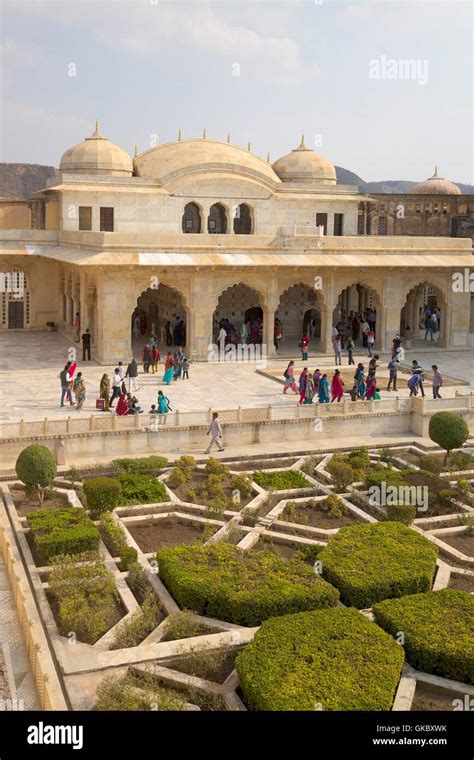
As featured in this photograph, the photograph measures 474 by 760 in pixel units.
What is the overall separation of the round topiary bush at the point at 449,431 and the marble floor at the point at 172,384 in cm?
434

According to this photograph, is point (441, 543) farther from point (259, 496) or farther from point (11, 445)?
point (11, 445)

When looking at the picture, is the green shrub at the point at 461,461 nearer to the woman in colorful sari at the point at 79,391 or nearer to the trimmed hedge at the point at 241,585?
the trimmed hedge at the point at 241,585

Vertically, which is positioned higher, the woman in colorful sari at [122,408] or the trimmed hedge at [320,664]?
the woman in colorful sari at [122,408]

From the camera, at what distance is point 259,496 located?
1349cm

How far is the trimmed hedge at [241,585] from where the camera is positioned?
9.45 m

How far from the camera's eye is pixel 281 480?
14352 mm

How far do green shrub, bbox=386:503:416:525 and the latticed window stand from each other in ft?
62.3

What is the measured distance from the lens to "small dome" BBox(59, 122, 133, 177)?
29.6 meters

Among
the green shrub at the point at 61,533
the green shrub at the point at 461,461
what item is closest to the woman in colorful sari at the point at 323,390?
the green shrub at the point at 461,461

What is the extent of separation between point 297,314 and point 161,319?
485 cm

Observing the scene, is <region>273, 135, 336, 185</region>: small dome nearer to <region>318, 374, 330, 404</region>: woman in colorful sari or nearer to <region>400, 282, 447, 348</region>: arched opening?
<region>400, 282, 447, 348</region>: arched opening

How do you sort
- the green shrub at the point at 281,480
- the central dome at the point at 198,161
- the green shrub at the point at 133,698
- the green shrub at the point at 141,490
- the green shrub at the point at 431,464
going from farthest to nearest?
the central dome at the point at 198,161
the green shrub at the point at 431,464
the green shrub at the point at 281,480
the green shrub at the point at 141,490
the green shrub at the point at 133,698
